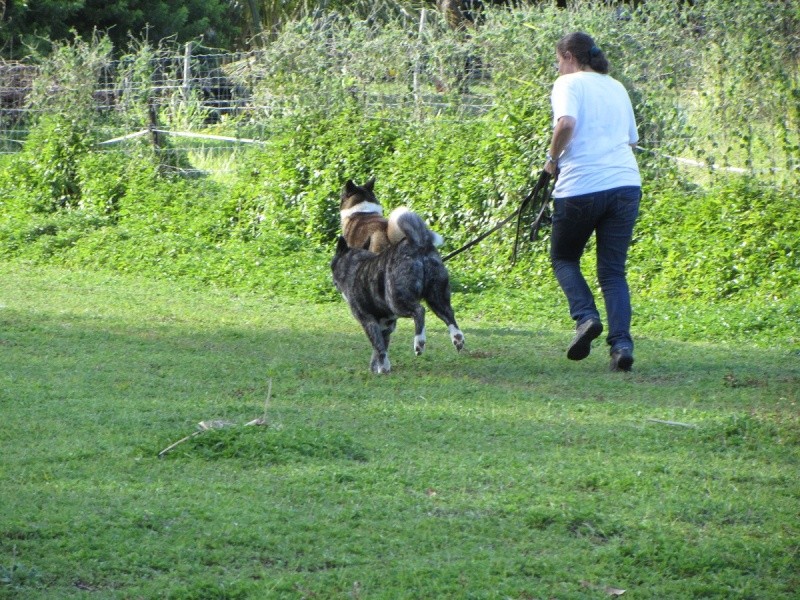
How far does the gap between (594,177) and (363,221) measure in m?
2.86

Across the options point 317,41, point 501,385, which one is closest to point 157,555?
point 501,385

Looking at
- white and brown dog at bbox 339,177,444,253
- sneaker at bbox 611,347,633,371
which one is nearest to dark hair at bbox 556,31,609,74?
sneaker at bbox 611,347,633,371

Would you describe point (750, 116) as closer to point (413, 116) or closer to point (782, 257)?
point (782, 257)

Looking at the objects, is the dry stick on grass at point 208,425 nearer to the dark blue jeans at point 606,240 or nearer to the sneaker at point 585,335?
the sneaker at point 585,335

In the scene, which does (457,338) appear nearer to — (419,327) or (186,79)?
(419,327)

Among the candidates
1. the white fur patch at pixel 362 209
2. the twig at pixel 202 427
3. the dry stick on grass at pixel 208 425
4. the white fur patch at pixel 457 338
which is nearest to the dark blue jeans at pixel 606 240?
the white fur patch at pixel 457 338

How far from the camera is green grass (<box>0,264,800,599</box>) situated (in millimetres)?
3826

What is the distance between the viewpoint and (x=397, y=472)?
16.5 ft

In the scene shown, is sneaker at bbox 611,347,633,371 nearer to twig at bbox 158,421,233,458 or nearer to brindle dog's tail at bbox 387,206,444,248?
brindle dog's tail at bbox 387,206,444,248

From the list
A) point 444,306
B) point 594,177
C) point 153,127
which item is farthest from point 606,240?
point 153,127

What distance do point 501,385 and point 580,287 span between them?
984 millimetres

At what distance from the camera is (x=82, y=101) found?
16.0 meters

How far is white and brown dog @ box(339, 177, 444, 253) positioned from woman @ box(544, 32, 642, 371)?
2035 millimetres

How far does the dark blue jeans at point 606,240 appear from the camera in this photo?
7.39m
